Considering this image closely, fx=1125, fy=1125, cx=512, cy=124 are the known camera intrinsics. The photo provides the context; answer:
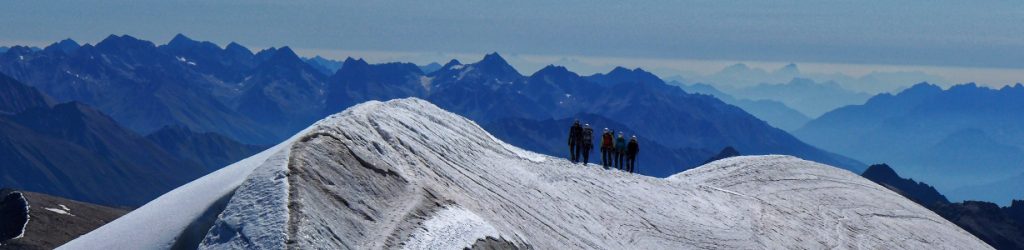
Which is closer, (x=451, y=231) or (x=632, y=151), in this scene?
(x=451, y=231)

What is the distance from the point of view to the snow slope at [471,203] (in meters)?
23.1

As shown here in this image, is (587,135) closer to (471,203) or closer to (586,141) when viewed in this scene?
(586,141)

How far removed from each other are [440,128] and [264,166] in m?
13.4

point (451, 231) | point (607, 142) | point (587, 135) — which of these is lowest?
point (451, 231)

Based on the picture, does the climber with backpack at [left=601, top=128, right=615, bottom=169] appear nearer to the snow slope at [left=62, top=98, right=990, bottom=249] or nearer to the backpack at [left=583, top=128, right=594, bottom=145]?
the backpack at [left=583, top=128, right=594, bottom=145]

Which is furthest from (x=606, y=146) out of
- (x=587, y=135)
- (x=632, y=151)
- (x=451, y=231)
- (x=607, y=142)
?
(x=451, y=231)

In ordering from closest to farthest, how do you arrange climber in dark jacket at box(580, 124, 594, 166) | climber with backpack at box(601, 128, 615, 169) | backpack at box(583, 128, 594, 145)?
climber in dark jacket at box(580, 124, 594, 166) → backpack at box(583, 128, 594, 145) → climber with backpack at box(601, 128, 615, 169)

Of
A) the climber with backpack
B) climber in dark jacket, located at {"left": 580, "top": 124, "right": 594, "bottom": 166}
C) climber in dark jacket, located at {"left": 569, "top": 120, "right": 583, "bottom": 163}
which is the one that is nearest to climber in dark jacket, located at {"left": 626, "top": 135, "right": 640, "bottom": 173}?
the climber with backpack

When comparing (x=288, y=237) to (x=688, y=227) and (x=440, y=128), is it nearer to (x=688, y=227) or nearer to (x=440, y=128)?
(x=440, y=128)

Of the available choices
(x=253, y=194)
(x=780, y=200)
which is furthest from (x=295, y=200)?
(x=780, y=200)

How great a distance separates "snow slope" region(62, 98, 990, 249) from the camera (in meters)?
23.1

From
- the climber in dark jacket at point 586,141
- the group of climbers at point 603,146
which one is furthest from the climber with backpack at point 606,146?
the climber in dark jacket at point 586,141

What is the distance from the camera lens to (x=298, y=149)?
2595 centimetres

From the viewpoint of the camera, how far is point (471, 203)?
29.3 meters
